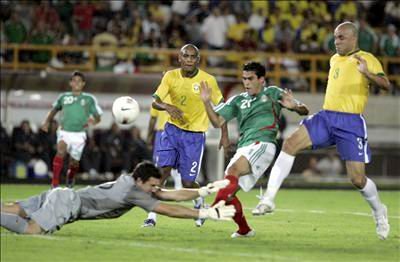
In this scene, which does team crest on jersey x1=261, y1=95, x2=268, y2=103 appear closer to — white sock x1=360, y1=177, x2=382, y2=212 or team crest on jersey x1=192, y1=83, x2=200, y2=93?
white sock x1=360, y1=177, x2=382, y2=212

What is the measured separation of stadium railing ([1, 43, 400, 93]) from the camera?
31.0 meters

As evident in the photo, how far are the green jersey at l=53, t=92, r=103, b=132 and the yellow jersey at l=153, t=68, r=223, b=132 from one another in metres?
6.13

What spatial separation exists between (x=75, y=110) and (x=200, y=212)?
995 cm

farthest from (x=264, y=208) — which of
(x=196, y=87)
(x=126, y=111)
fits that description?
(x=126, y=111)

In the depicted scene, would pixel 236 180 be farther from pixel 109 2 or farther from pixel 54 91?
pixel 109 2

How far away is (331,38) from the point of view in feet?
109

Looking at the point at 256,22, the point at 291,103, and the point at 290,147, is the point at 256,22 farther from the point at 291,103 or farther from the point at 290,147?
the point at 291,103

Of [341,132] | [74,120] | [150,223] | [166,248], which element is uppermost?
[341,132]

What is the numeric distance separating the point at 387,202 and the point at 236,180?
981 cm

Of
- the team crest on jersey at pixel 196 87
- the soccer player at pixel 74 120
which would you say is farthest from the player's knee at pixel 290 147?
the soccer player at pixel 74 120

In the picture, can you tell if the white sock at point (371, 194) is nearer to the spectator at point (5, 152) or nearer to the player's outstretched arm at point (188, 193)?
the player's outstretched arm at point (188, 193)

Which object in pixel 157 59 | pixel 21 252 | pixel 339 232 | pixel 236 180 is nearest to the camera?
pixel 21 252

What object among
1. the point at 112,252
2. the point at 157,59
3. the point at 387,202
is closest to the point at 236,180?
the point at 112,252

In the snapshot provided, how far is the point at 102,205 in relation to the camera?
13.3 metres
